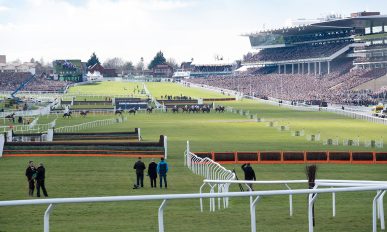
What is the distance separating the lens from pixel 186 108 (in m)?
91.2

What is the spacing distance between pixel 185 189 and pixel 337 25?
444 ft

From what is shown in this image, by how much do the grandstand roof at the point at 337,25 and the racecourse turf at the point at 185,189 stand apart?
272ft

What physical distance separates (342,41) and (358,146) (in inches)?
4725

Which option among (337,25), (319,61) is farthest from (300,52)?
(337,25)

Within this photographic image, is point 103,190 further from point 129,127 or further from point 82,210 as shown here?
point 129,127

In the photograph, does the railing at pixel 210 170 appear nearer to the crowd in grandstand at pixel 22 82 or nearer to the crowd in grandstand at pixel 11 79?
the crowd in grandstand at pixel 22 82

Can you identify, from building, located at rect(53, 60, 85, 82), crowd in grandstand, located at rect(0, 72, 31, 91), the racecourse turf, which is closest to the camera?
the racecourse turf

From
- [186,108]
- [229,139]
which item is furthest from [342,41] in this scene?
[229,139]

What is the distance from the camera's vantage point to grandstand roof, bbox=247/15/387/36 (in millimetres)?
142000

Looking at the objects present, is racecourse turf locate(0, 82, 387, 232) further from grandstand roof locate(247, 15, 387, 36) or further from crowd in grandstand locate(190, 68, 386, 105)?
grandstand roof locate(247, 15, 387, 36)

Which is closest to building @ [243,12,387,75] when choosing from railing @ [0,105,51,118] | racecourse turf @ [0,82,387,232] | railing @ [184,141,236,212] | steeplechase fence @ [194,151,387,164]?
railing @ [0,105,51,118]

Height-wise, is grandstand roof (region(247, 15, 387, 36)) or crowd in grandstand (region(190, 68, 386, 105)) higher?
grandstand roof (region(247, 15, 387, 36))

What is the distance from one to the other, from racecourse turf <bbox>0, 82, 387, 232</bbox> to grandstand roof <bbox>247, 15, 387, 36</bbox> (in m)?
83.0

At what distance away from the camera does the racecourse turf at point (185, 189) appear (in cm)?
1148
